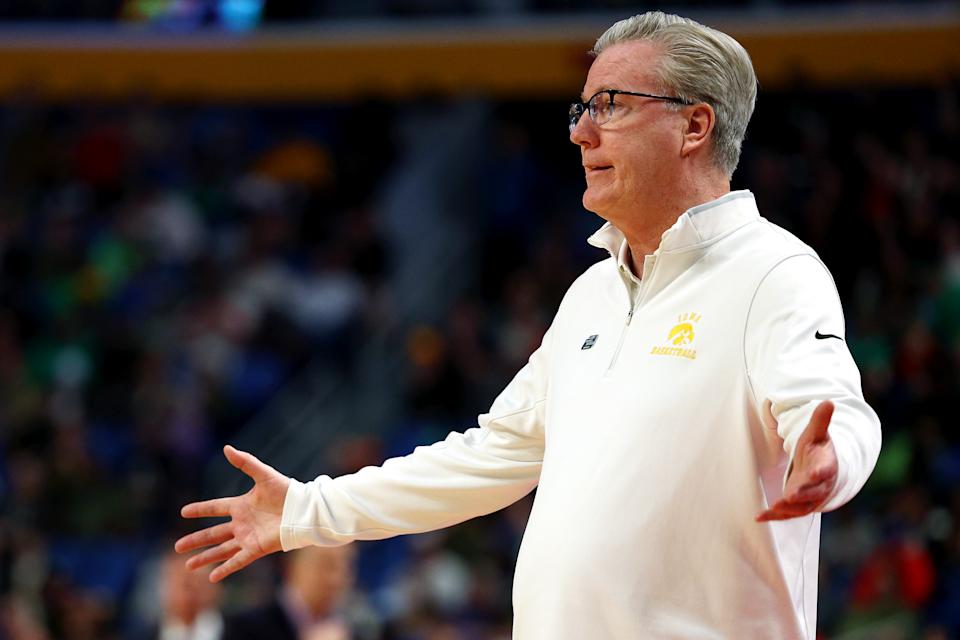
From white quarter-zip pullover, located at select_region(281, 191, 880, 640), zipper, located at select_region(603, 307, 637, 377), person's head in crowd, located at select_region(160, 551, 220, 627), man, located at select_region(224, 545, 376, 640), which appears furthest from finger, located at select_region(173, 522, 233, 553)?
person's head in crowd, located at select_region(160, 551, 220, 627)

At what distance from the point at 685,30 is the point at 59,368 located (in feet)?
28.9

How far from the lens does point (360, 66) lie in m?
12.5

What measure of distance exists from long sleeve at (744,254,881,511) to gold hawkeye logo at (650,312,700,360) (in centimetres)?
11

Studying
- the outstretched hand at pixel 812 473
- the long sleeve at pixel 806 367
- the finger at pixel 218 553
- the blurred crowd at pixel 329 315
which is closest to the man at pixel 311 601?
the blurred crowd at pixel 329 315

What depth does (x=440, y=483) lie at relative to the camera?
122 inches

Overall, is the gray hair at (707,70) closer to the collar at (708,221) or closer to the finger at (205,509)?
the collar at (708,221)

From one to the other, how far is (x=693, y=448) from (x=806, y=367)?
28 cm

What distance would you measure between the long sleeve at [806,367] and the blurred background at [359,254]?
4569 mm

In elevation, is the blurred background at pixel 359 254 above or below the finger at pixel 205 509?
below

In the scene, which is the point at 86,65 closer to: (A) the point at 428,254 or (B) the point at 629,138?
(A) the point at 428,254

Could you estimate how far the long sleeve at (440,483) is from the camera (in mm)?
3088

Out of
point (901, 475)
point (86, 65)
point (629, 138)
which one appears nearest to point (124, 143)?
point (86, 65)

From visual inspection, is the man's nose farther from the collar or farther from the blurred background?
the blurred background

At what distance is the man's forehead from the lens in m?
2.88
